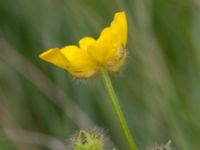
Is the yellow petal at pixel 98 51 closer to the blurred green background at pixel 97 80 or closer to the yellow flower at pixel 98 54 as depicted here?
the yellow flower at pixel 98 54

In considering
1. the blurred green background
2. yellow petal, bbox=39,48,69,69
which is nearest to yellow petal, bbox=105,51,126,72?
yellow petal, bbox=39,48,69,69

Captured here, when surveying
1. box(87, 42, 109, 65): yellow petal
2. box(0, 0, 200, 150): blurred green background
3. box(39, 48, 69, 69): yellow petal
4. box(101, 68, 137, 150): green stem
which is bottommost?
box(101, 68, 137, 150): green stem

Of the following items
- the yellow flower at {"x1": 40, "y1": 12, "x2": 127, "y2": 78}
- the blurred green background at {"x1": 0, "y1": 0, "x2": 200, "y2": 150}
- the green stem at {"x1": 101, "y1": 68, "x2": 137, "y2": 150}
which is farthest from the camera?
the blurred green background at {"x1": 0, "y1": 0, "x2": 200, "y2": 150}

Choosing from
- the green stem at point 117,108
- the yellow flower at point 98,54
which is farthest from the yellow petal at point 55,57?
the green stem at point 117,108

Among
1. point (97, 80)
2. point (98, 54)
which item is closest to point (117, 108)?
point (98, 54)

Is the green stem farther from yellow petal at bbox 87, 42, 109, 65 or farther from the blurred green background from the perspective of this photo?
the blurred green background

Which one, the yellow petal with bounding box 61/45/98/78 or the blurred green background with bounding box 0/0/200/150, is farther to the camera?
the blurred green background with bounding box 0/0/200/150

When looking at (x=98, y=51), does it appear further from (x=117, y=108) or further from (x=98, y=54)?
(x=117, y=108)
